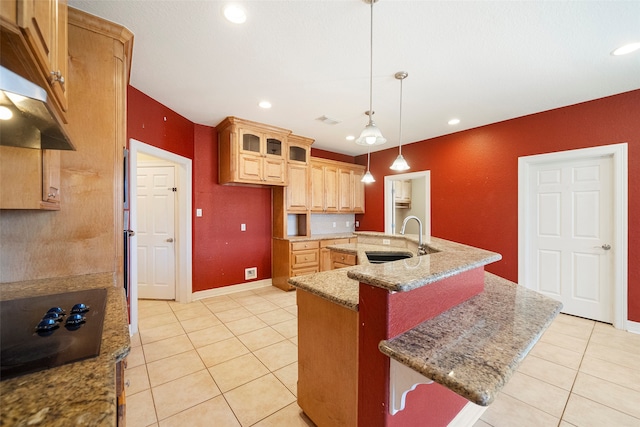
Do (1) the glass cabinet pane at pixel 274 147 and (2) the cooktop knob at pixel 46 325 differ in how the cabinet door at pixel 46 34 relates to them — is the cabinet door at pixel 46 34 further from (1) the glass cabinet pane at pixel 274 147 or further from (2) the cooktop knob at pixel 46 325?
(1) the glass cabinet pane at pixel 274 147

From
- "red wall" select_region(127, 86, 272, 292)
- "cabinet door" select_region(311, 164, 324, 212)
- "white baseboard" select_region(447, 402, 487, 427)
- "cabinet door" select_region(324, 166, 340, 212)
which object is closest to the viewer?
"white baseboard" select_region(447, 402, 487, 427)

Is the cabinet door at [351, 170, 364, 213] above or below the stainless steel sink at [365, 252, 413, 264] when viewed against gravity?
above

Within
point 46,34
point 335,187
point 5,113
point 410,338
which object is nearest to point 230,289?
point 335,187

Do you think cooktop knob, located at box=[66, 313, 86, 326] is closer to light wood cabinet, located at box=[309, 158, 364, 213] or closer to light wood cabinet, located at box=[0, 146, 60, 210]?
light wood cabinet, located at box=[0, 146, 60, 210]

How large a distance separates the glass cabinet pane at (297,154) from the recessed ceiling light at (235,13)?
102 inches

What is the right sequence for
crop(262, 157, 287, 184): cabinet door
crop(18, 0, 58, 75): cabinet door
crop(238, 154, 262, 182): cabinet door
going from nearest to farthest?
crop(18, 0, 58, 75): cabinet door
crop(238, 154, 262, 182): cabinet door
crop(262, 157, 287, 184): cabinet door

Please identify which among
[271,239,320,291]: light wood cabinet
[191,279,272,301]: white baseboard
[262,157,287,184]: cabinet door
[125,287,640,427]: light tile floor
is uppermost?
[262,157,287,184]: cabinet door

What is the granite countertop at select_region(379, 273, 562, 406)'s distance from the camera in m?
0.72

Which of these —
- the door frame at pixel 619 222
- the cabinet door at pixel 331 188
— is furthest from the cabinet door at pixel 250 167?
the door frame at pixel 619 222

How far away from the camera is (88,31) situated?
165 centimetres

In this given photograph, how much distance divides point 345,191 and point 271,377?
12.2 ft

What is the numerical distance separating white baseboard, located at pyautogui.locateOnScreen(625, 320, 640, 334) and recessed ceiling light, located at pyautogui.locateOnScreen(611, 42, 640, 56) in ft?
8.82

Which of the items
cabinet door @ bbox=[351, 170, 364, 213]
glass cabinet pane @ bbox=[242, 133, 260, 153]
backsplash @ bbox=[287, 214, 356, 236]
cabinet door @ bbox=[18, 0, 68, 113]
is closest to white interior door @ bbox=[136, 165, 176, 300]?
glass cabinet pane @ bbox=[242, 133, 260, 153]

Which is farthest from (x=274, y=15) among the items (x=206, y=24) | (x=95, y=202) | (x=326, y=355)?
(x=326, y=355)
